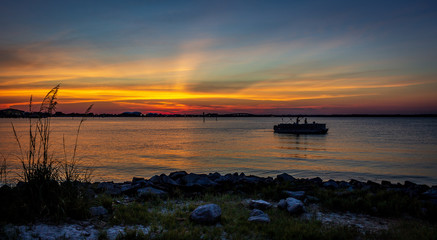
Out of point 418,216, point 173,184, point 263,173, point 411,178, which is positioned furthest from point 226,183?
point 411,178

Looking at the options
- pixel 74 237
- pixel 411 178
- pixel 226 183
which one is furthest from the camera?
pixel 411 178

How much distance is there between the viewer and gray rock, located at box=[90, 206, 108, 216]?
262 inches

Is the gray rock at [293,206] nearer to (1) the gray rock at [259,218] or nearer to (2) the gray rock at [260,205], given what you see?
(2) the gray rock at [260,205]

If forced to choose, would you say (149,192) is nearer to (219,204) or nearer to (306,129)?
(219,204)

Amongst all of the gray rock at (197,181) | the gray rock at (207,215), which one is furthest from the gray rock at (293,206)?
the gray rock at (197,181)

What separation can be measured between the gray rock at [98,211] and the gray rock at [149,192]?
1.89 m

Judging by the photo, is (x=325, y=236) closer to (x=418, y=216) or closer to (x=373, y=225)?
(x=373, y=225)

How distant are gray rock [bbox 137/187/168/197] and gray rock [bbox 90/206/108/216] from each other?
6.21 feet

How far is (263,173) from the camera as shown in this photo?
20.2m

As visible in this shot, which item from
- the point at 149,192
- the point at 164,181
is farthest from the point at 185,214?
the point at 164,181

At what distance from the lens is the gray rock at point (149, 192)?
8.79 meters

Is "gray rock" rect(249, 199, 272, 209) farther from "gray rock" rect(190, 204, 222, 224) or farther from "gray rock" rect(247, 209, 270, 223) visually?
"gray rock" rect(190, 204, 222, 224)

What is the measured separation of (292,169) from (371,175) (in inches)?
213

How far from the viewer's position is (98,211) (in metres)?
6.76
